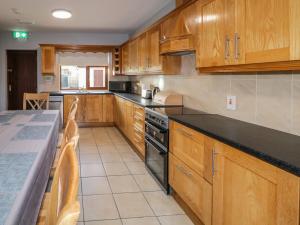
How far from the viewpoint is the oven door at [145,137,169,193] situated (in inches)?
128

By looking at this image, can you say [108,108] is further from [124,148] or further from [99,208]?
[99,208]

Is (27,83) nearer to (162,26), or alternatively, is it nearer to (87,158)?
(87,158)

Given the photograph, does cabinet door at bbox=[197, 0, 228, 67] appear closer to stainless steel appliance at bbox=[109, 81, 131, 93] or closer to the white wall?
stainless steel appliance at bbox=[109, 81, 131, 93]

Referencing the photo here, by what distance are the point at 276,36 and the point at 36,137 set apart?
5.52ft

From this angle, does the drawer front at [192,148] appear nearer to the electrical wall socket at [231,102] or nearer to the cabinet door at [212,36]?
the electrical wall socket at [231,102]

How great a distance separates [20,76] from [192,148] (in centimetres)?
674

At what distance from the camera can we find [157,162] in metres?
3.53

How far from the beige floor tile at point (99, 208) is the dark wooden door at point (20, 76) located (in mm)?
5688

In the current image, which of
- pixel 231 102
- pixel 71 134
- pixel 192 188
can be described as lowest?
pixel 192 188

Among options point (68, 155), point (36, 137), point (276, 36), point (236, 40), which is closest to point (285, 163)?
point (276, 36)

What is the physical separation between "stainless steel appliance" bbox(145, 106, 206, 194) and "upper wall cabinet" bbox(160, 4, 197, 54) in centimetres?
71

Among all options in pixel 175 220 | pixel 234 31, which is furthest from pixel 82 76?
pixel 234 31

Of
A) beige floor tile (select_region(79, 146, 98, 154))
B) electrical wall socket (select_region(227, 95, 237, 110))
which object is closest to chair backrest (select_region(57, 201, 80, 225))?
electrical wall socket (select_region(227, 95, 237, 110))

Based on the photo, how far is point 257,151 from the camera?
160cm
